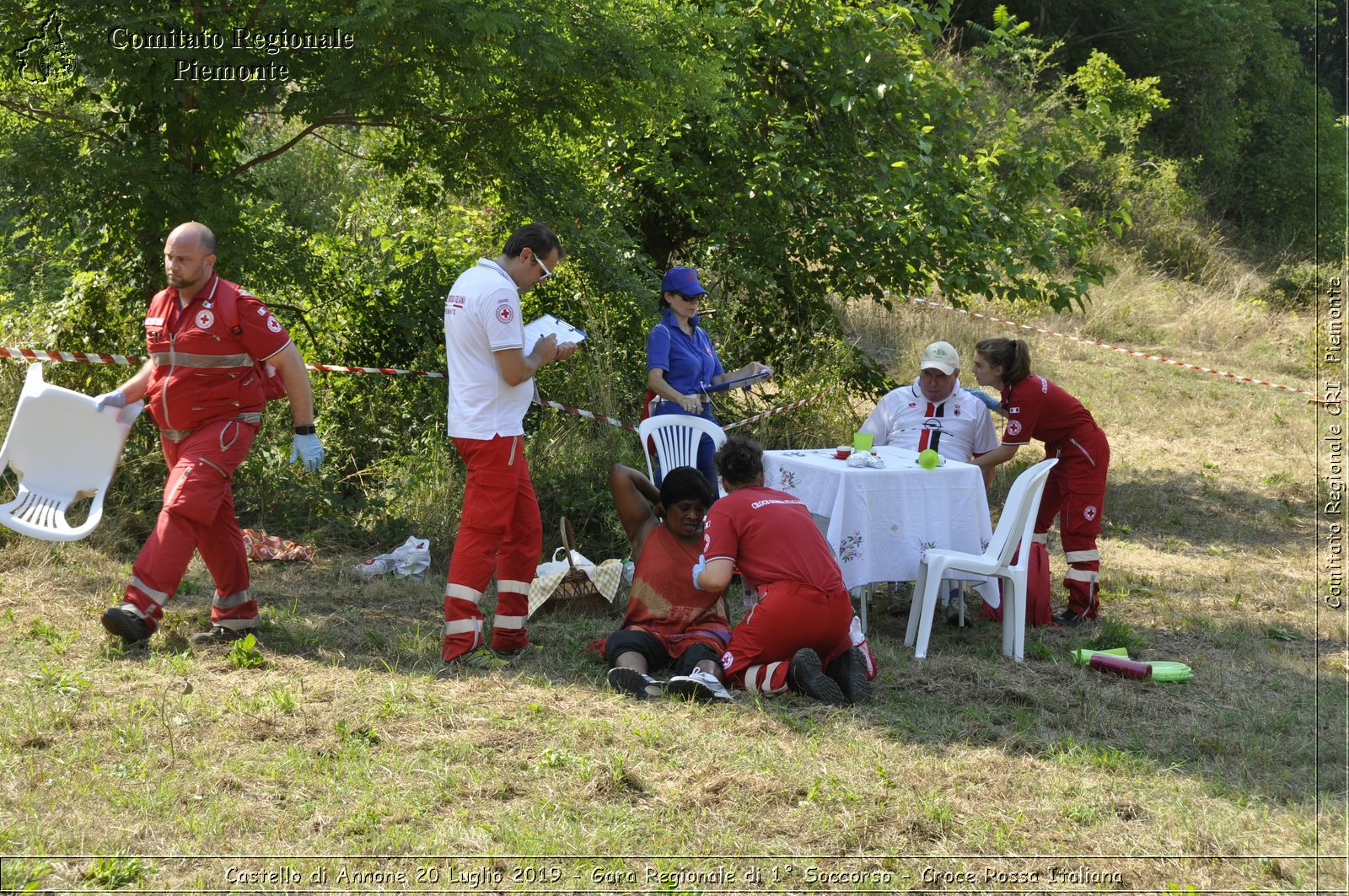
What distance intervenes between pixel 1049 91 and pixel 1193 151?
18.7 ft

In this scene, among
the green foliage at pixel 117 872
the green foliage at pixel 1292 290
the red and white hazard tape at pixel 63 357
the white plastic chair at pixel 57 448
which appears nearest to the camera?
the green foliage at pixel 117 872

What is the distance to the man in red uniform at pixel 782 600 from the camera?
16.9 feet

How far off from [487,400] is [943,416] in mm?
2837

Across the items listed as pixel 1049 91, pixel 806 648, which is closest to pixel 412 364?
pixel 806 648

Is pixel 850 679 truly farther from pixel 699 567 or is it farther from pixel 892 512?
pixel 892 512

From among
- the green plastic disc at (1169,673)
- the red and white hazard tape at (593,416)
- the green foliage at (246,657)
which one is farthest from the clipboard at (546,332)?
the green plastic disc at (1169,673)

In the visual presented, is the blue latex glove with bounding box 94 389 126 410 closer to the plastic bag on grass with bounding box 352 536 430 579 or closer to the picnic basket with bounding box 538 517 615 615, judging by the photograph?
the plastic bag on grass with bounding box 352 536 430 579

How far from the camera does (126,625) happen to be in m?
5.27

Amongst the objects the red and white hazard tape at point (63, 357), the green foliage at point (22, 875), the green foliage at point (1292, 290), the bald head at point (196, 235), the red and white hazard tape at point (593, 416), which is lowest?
the green foliage at point (22, 875)

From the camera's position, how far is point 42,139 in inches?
267

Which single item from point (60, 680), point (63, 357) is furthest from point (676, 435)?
point (63, 357)

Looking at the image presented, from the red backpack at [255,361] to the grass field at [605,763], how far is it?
3.73ft

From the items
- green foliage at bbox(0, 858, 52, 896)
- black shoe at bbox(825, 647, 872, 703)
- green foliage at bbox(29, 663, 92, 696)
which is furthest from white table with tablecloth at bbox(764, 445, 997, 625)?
green foliage at bbox(0, 858, 52, 896)

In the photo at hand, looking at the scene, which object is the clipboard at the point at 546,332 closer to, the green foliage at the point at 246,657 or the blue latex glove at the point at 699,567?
the blue latex glove at the point at 699,567
